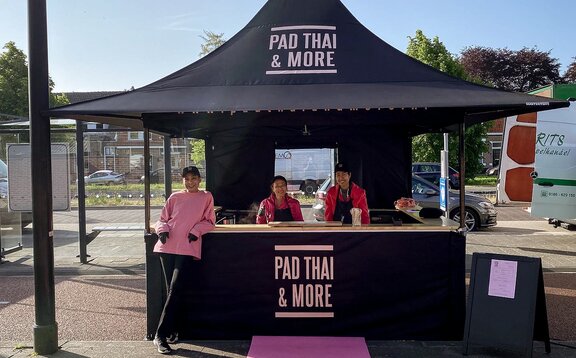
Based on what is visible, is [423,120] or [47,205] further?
[423,120]

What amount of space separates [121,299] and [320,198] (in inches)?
138

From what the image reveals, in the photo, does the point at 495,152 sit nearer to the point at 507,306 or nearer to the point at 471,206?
the point at 471,206

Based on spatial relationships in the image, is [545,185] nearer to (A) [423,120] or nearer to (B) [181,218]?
(A) [423,120]

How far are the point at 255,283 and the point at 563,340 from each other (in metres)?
3.14

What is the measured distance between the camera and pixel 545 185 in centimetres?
1059

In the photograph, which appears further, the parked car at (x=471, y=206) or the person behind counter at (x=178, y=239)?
the parked car at (x=471, y=206)

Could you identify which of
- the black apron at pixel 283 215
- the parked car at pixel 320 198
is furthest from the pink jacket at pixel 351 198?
the parked car at pixel 320 198

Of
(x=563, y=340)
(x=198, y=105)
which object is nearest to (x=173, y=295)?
(x=198, y=105)

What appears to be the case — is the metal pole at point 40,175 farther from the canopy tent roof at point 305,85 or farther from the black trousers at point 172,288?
the black trousers at point 172,288

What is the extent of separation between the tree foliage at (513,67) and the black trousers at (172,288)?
135 feet

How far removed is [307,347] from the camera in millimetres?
5137

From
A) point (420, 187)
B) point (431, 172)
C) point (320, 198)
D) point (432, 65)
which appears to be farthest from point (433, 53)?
point (320, 198)

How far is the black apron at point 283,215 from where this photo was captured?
20.9ft

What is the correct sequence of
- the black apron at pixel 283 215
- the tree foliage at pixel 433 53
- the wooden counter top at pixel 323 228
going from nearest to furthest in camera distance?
the wooden counter top at pixel 323 228 < the black apron at pixel 283 215 < the tree foliage at pixel 433 53
